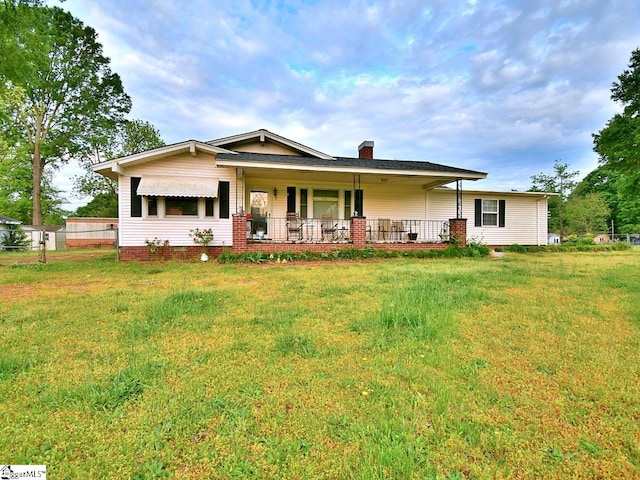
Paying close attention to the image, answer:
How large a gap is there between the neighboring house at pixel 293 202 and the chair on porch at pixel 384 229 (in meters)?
0.04

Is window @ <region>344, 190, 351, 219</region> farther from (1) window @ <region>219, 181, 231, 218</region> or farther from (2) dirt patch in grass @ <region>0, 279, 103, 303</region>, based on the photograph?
(2) dirt patch in grass @ <region>0, 279, 103, 303</region>

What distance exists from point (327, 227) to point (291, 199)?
1.83 meters

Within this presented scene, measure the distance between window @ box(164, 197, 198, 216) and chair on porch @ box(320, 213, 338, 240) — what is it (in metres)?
4.60

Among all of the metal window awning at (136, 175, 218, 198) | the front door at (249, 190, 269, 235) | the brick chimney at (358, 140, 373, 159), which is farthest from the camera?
the brick chimney at (358, 140, 373, 159)

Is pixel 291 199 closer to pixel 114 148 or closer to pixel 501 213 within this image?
pixel 501 213

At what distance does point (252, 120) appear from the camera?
812 inches

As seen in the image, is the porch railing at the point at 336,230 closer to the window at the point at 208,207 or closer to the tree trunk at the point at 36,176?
the window at the point at 208,207

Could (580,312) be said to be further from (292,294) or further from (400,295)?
(292,294)

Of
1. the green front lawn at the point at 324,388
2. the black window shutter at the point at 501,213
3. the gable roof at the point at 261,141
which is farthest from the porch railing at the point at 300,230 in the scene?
the black window shutter at the point at 501,213

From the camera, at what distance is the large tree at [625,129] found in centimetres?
1257

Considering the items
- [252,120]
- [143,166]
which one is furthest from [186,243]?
[252,120]

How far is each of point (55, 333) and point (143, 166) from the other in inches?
329

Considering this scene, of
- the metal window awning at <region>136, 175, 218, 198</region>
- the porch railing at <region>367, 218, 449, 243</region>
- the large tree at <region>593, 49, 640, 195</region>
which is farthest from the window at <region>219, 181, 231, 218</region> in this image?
the large tree at <region>593, 49, 640, 195</region>

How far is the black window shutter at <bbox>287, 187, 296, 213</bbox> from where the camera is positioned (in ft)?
40.9
